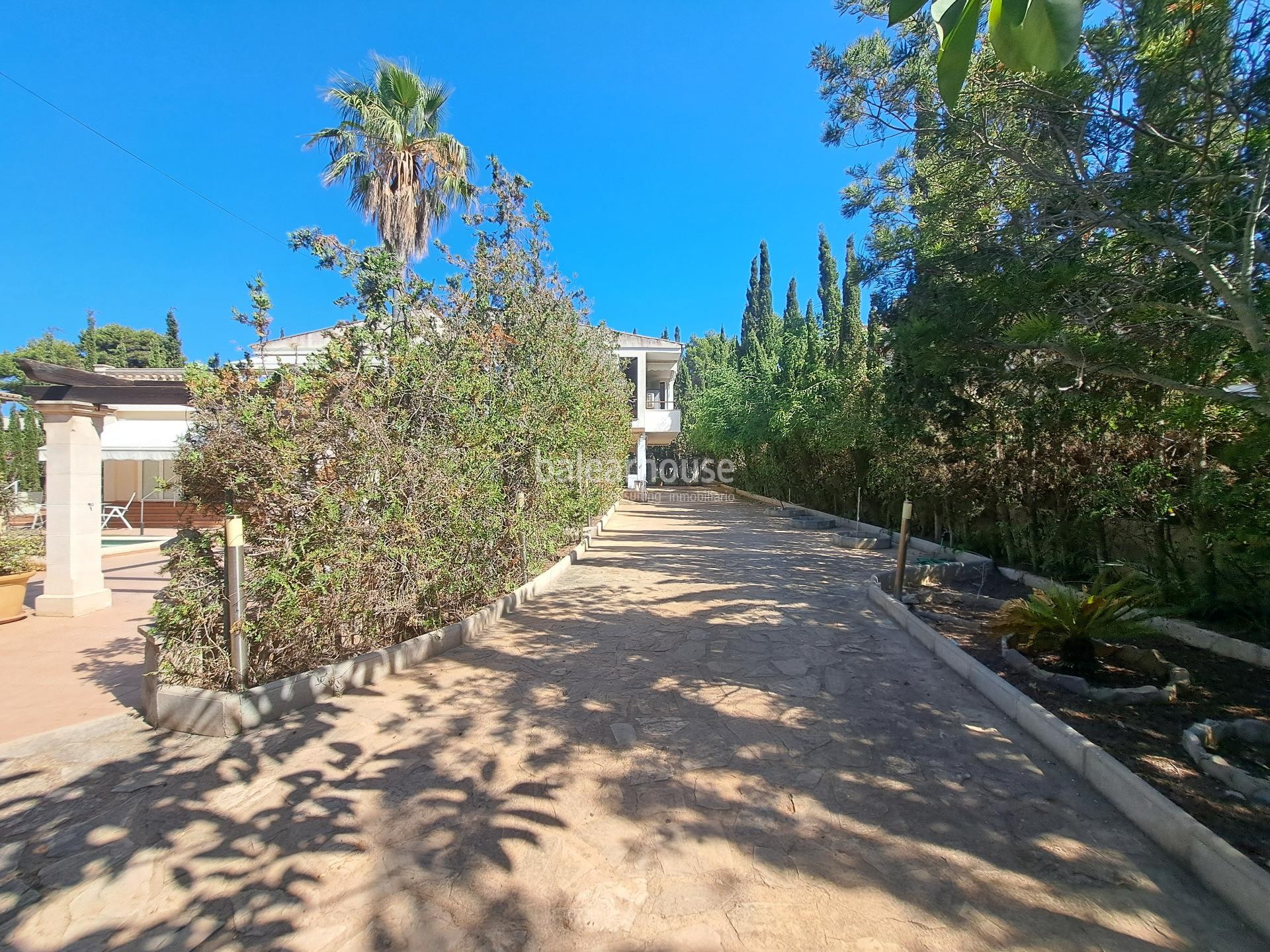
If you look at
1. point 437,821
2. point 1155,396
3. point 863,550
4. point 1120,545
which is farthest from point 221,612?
point 863,550

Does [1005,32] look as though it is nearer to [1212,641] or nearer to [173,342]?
[1212,641]

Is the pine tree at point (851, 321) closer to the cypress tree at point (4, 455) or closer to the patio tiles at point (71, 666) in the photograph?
the patio tiles at point (71, 666)

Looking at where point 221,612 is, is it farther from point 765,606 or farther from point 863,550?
point 863,550

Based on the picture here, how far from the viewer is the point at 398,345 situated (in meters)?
5.20

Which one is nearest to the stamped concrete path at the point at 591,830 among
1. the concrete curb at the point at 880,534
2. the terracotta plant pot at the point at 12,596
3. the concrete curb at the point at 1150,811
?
the concrete curb at the point at 1150,811

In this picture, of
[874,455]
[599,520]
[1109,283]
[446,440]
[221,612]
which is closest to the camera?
[221,612]

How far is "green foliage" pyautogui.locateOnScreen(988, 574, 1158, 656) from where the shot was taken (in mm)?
4789

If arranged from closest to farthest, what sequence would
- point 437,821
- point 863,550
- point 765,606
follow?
point 437,821, point 765,606, point 863,550

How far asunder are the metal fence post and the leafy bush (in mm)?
123

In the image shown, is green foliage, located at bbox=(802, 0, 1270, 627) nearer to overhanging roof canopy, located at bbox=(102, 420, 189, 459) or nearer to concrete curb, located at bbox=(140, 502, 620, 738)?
concrete curb, located at bbox=(140, 502, 620, 738)

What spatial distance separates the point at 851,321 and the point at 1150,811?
100ft

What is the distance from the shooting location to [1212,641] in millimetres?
5391

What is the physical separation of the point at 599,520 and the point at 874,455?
275 inches

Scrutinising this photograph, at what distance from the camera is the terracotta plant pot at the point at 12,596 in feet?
23.2
